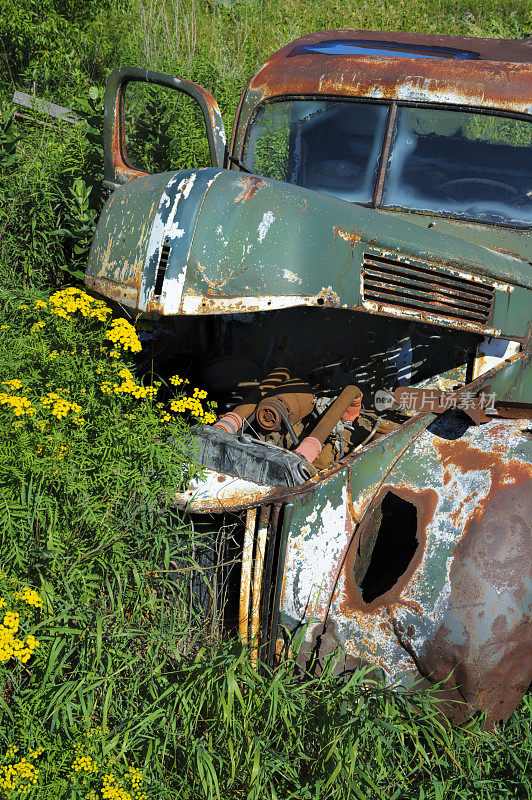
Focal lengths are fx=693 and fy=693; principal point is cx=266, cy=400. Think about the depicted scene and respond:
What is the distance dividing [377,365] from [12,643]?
1.97 metres

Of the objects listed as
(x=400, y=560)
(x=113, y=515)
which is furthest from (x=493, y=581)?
(x=113, y=515)

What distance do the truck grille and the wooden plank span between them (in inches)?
160

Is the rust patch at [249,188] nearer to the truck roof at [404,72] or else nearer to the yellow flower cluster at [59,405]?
the yellow flower cluster at [59,405]

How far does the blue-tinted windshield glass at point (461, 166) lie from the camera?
3.14m

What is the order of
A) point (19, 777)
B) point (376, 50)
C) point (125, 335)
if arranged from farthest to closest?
point (376, 50)
point (125, 335)
point (19, 777)

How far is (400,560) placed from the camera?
2.69 m

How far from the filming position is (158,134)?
4.73 metres

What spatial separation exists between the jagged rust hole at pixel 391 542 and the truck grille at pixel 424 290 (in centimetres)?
72

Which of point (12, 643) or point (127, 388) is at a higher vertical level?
point (127, 388)

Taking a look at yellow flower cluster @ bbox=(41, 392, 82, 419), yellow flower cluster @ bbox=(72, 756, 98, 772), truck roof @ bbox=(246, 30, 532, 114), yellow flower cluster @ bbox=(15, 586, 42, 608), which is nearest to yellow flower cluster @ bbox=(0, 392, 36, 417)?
yellow flower cluster @ bbox=(41, 392, 82, 419)

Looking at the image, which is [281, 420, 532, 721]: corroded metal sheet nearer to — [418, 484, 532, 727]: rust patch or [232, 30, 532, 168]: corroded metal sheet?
[418, 484, 532, 727]: rust patch

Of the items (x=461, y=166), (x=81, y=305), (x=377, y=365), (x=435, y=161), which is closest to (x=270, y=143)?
(x=435, y=161)

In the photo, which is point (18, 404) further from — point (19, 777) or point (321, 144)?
point (321, 144)

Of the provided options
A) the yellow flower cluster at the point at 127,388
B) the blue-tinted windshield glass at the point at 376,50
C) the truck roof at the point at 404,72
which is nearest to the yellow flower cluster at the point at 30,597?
the yellow flower cluster at the point at 127,388
